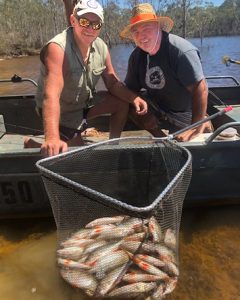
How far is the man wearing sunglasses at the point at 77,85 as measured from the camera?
398cm

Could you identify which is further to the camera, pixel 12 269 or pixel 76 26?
pixel 76 26

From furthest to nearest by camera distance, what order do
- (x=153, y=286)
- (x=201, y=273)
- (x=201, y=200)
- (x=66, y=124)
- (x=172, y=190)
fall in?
(x=66, y=124), (x=201, y=200), (x=201, y=273), (x=153, y=286), (x=172, y=190)

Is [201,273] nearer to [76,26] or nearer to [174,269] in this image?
[174,269]

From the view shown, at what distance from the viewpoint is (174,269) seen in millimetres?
3410

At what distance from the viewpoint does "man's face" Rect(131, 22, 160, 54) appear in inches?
181

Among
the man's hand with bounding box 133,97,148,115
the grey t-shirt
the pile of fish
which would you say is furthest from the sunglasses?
the pile of fish

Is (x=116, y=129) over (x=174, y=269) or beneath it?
over

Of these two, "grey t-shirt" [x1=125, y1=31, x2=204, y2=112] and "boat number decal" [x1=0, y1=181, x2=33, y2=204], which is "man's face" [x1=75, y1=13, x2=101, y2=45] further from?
"boat number decal" [x1=0, y1=181, x2=33, y2=204]

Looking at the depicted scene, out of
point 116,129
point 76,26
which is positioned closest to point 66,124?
point 116,129

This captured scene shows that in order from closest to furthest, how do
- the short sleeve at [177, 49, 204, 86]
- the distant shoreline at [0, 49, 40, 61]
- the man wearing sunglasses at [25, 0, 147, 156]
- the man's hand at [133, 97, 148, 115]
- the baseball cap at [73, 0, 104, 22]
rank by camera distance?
the man wearing sunglasses at [25, 0, 147, 156] → the baseball cap at [73, 0, 104, 22] → the short sleeve at [177, 49, 204, 86] → the man's hand at [133, 97, 148, 115] → the distant shoreline at [0, 49, 40, 61]

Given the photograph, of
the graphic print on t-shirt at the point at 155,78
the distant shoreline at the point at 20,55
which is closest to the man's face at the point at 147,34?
the graphic print on t-shirt at the point at 155,78

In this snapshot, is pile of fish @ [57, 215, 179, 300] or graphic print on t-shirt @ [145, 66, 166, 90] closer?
pile of fish @ [57, 215, 179, 300]

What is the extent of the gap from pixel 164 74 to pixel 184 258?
212cm

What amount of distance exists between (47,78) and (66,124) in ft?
2.99
